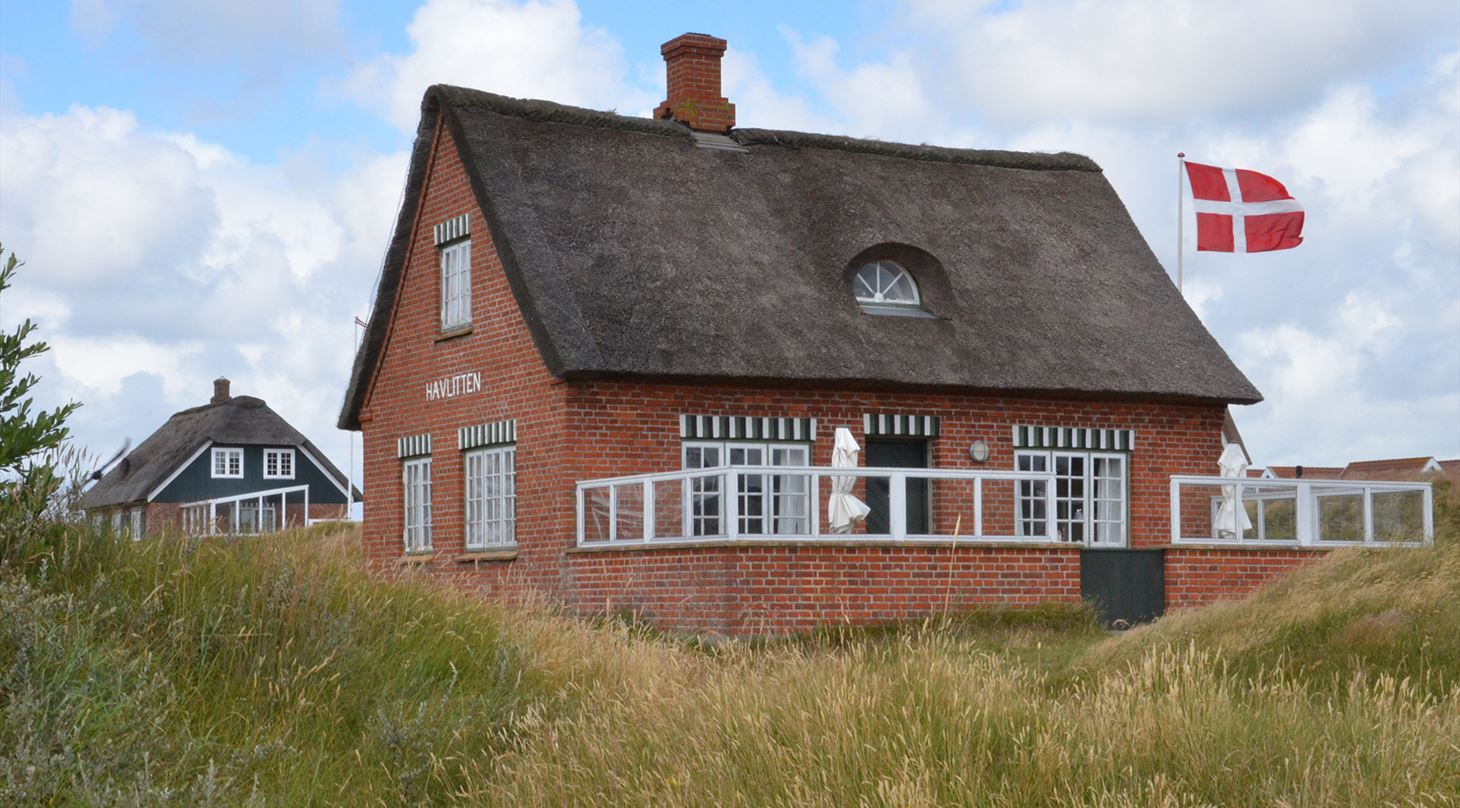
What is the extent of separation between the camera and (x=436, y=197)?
23.4 m

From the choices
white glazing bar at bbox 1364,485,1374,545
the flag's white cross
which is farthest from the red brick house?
the flag's white cross

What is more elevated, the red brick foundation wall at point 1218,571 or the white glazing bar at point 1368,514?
the white glazing bar at point 1368,514

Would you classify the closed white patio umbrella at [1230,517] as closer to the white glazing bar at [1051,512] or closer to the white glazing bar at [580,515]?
the white glazing bar at [1051,512]

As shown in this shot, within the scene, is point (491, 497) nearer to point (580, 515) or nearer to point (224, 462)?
point (580, 515)

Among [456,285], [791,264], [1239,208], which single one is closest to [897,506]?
[791,264]

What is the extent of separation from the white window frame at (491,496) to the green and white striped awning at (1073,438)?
6084 mm

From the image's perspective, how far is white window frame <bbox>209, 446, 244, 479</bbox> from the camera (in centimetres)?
5491

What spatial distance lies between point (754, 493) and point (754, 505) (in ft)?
1.13

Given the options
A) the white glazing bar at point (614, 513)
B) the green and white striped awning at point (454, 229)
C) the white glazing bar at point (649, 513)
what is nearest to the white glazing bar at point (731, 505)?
the white glazing bar at point (649, 513)

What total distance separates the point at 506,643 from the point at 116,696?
2.68 metres

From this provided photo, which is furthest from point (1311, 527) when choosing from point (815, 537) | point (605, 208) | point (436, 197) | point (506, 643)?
point (506, 643)

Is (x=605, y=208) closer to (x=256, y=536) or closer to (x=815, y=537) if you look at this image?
(x=815, y=537)

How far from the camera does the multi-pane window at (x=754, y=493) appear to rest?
18688mm

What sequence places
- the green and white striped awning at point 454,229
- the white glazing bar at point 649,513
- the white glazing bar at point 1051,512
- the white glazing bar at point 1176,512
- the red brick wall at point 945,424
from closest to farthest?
1. the white glazing bar at point 649,513
2. the white glazing bar at point 1051,512
3. the red brick wall at point 945,424
4. the white glazing bar at point 1176,512
5. the green and white striped awning at point 454,229
